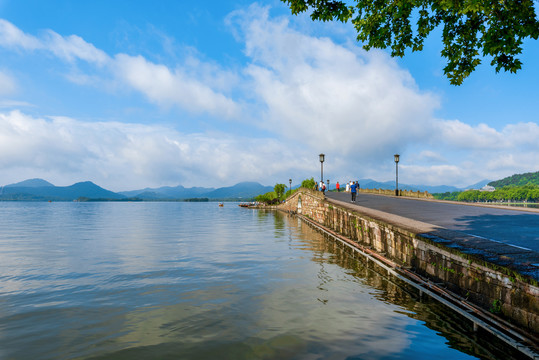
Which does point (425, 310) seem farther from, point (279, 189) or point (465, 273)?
point (279, 189)

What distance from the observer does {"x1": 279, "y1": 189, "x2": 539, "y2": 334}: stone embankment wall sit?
6102mm

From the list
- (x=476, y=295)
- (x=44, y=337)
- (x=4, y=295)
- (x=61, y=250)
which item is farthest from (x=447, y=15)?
(x=61, y=250)

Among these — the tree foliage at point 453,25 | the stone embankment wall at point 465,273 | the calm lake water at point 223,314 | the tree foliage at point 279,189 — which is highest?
the tree foliage at point 453,25

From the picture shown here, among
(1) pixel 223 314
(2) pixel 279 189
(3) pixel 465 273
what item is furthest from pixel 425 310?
(2) pixel 279 189

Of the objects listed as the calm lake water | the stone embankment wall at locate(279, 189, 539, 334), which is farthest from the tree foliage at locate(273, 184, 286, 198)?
the calm lake water

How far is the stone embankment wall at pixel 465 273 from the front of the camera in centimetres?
610

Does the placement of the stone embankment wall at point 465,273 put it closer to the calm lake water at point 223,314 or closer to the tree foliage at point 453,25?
the calm lake water at point 223,314

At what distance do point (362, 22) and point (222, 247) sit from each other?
16.9m

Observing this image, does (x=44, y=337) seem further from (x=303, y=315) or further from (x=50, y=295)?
(x=303, y=315)

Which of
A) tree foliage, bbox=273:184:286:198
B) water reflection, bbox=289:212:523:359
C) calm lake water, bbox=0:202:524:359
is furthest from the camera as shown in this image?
tree foliage, bbox=273:184:286:198

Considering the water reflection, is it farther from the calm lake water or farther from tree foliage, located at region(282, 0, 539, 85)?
tree foliage, located at region(282, 0, 539, 85)

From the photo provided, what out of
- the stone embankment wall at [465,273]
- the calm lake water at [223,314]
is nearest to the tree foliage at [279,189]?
the stone embankment wall at [465,273]

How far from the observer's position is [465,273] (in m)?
7.97

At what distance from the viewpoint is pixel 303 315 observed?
338 inches
